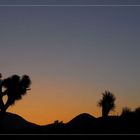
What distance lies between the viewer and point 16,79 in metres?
22.1

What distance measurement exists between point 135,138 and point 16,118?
27.0 metres

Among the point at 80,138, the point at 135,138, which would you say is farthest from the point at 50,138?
the point at 135,138

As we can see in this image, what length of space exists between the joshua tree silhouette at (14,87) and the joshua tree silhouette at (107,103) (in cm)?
474

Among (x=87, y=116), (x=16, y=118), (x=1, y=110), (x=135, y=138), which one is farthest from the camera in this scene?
(x=16, y=118)

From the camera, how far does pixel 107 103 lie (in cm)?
2223

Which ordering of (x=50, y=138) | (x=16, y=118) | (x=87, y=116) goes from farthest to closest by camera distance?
(x=16, y=118), (x=87, y=116), (x=50, y=138)

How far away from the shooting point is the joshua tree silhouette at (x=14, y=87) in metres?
21.9

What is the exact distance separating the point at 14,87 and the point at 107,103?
5.79 metres

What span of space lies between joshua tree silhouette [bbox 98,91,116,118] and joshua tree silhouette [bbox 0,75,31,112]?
4.74 m

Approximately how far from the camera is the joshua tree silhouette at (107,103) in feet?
72.8

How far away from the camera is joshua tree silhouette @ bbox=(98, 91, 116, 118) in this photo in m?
22.2

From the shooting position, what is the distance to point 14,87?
21922 mm

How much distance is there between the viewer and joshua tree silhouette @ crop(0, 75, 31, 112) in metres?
21.9

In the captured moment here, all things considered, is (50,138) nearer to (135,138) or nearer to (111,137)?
(111,137)
